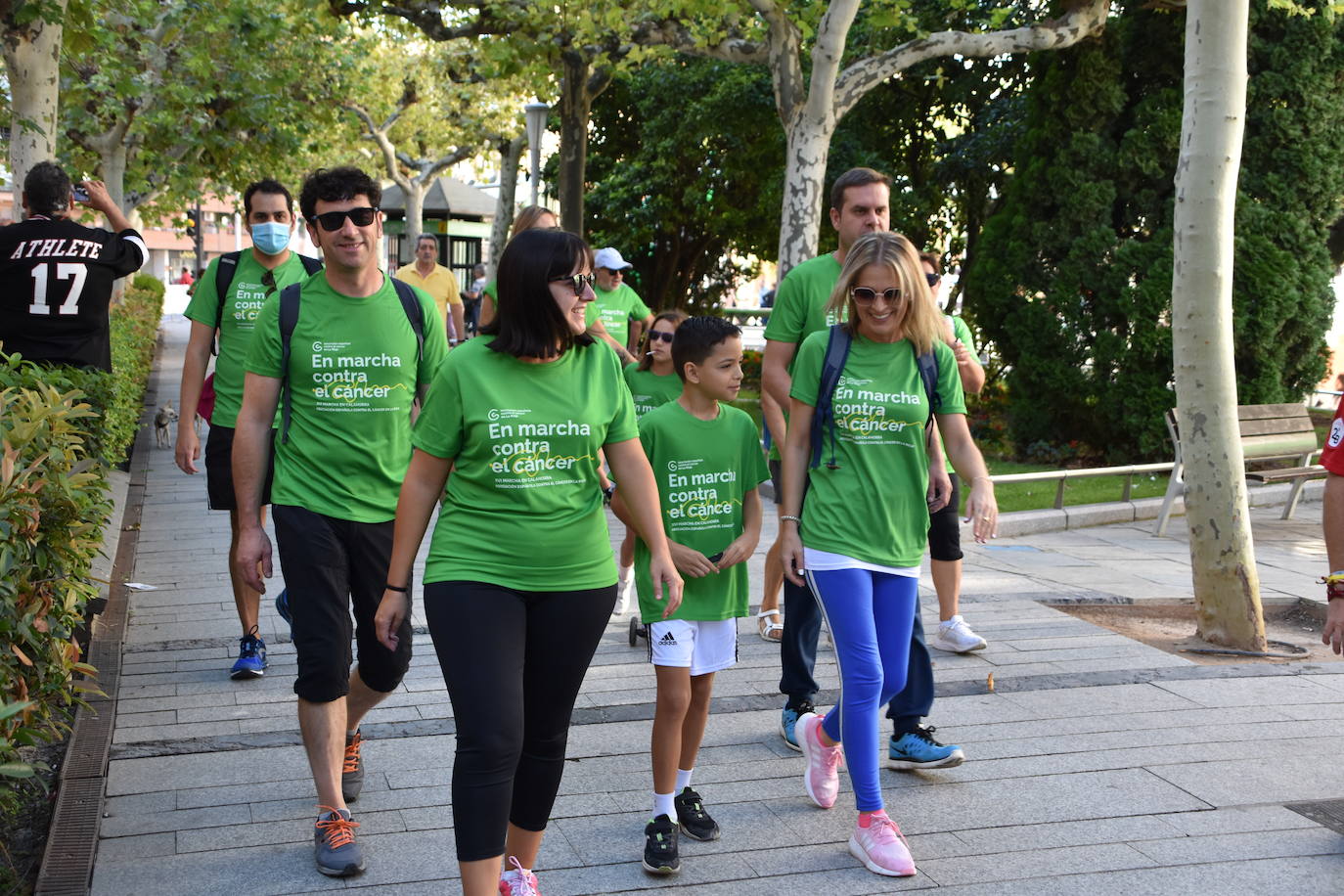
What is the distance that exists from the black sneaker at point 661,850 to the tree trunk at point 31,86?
7564 millimetres

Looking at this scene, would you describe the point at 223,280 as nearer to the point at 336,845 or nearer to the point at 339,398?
the point at 339,398

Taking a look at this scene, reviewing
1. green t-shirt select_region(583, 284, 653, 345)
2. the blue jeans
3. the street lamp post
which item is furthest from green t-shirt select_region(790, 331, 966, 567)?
the street lamp post

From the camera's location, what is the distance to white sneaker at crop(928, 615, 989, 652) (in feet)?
21.2

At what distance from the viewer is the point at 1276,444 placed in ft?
36.3

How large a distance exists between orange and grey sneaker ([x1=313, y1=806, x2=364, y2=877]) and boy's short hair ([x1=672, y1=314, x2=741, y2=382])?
1.65 meters

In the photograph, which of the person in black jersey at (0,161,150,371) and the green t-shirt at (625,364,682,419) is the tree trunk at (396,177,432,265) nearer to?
the person in black jersey at (0,161,150,371)

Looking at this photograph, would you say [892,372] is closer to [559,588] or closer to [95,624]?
[559,588]

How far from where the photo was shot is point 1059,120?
13.8 meters

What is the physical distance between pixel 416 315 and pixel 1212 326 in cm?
426

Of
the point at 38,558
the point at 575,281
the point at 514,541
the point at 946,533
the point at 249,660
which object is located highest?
the point at 575,281

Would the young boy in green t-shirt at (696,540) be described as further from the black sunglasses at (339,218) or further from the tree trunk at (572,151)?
the tree trunk at (572,151)

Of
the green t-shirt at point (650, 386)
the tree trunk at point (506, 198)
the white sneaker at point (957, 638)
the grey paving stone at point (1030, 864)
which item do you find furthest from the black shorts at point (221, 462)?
the tree trunk at point (506, 198)

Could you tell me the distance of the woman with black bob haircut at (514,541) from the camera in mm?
3215

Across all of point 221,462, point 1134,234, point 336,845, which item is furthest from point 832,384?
point 1134,234
